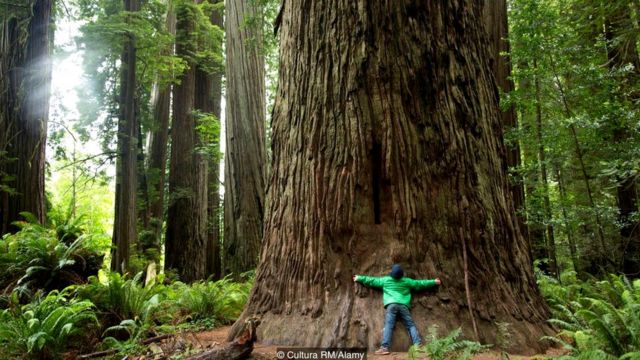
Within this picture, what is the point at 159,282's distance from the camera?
6914 millimetres

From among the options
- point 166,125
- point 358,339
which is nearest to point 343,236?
point 358,339

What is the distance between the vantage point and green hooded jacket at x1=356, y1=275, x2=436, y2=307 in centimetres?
358

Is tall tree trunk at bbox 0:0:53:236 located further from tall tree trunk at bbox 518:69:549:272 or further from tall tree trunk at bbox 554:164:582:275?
tall tree trunk at bbox 554:164:582:275

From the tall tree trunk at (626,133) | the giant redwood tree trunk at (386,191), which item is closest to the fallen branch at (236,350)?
the giant redwood tree trunk at (386,191)

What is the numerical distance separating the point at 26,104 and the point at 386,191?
350 inches

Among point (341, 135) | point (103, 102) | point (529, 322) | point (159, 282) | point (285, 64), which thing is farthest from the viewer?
point (103, 102)

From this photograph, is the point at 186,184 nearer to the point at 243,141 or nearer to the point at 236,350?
the point at 243,141

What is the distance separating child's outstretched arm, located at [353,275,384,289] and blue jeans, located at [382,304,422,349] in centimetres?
21

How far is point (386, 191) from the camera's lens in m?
4.00

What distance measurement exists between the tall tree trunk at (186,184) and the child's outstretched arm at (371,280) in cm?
989

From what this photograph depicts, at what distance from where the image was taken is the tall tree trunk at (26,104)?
8.80 m

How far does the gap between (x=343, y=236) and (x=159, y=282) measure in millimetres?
4227

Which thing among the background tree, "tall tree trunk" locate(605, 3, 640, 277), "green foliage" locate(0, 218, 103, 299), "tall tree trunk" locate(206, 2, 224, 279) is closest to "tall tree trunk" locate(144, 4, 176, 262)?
the background tree

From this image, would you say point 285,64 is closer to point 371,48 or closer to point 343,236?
point 371,48
